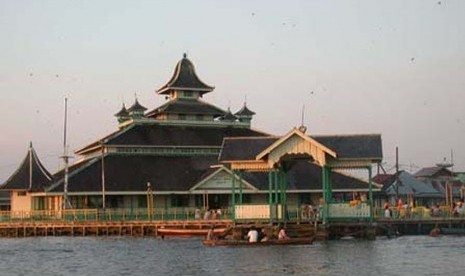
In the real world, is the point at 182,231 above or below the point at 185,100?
below

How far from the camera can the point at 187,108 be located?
9081 centimetres

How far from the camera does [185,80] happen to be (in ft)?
310

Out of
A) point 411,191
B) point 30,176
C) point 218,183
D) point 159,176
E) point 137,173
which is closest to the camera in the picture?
point 218,183

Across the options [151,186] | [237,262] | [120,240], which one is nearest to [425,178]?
[151,186]

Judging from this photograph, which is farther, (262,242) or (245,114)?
(245,114)

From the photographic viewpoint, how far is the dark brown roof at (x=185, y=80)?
3688 inches

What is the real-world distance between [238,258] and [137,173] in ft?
109

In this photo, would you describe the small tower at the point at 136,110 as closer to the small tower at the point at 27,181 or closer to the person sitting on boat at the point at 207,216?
the small tower at the point at 27,181

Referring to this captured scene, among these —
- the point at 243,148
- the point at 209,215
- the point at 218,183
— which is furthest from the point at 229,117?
the point at 243,148

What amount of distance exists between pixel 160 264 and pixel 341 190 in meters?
35.5

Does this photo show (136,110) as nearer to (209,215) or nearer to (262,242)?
(209,215)

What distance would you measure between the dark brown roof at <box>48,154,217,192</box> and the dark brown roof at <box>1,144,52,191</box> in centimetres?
150

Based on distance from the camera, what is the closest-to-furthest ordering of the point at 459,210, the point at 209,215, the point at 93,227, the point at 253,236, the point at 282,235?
1. the point at 282,235
2. the point at 253,236
3. the point at 209,215
4. the point at 93,227
5. the point at 459,210

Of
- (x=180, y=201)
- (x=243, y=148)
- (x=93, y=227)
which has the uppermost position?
(x=243, y=148)
